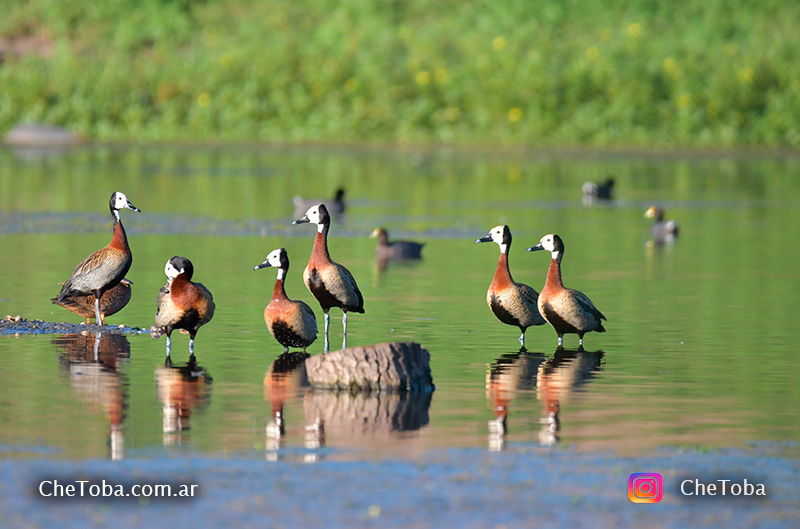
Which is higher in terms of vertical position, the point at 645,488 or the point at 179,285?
the point at 179,285

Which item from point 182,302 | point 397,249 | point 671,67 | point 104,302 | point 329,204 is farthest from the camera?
point 671,67

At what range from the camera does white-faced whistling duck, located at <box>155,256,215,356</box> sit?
12.8 meters

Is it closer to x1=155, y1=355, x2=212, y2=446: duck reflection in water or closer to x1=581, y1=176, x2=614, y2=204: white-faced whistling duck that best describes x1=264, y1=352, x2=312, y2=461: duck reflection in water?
x1=155, y1=355, x2=212, y2=446: duck reflection in water

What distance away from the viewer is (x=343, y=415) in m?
10.2

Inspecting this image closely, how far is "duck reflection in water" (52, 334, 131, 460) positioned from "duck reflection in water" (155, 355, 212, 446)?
0.94 ft

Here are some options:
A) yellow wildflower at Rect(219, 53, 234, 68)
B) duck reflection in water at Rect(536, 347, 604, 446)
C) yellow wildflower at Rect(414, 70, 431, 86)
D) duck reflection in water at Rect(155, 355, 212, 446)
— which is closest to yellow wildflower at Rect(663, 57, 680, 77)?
yellow wildflower at Rect(414, 70, 431, 86)

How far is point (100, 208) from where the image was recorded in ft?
94.4

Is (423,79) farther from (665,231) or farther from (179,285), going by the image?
(179,285)

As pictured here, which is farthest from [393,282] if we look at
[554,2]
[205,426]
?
[554,2]

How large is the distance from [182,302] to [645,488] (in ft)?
18.3

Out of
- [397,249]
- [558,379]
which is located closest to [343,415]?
[558,379]

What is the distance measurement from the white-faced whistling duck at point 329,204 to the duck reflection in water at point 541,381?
14.4 metres

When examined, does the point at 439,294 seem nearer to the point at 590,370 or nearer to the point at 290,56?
the point at 590,370

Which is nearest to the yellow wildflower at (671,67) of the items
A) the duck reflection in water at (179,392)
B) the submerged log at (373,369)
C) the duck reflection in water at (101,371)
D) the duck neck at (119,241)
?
the duck neck at (119,241)
